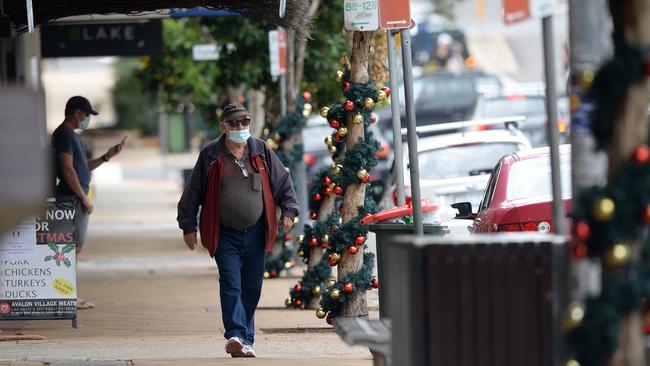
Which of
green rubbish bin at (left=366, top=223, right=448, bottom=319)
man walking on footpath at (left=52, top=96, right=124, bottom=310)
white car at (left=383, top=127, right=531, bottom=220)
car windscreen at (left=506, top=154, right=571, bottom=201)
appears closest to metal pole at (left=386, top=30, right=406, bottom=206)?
car windscreen at (left=506, top=154, right=571, bottom=201)

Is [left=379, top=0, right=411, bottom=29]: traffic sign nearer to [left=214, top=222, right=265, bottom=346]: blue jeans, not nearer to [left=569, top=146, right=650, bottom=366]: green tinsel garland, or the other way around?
[left=214, top=222, right=265, bottom=346]: blue jeans

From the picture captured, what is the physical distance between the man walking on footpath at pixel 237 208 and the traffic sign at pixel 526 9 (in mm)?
3793

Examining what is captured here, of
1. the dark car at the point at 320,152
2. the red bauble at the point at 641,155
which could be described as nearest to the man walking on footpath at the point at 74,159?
the red bauble at the point at 641,155

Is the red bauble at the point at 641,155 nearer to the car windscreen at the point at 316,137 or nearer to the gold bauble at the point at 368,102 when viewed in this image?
the gold bauble at the point at 368,102

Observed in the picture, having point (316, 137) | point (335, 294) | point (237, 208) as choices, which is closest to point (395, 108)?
point (335, 294)

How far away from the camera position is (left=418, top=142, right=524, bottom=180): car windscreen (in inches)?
696

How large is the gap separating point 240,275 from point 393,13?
2.12 m

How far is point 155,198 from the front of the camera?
34438mm

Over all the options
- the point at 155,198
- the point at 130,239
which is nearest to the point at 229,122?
the point at 130,239

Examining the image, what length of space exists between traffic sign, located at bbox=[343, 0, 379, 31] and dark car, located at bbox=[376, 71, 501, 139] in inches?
834

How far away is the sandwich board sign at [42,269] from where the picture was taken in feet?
39.0

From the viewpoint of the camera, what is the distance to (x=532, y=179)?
478 inches

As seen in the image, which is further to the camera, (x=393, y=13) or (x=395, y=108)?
(x=395, y=108)

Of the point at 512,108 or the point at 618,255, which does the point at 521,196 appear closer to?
the point at 618,255
